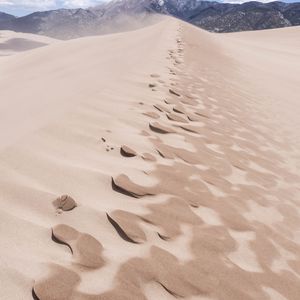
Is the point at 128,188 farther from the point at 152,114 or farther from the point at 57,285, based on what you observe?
the point at 152,114

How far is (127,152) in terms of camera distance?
127 inches

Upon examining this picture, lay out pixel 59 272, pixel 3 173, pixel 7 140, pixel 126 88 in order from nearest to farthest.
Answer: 1. pixel 59 272
2. pixel 3 173
3. pixel 7 140
4. pixel 126 88

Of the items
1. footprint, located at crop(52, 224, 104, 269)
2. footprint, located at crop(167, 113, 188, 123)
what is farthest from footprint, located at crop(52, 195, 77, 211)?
footprint, located at crop(167, 113, 188, 123)

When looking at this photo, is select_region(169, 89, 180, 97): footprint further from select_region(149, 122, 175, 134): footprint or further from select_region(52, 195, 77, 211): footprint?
select_region(52, 195, 77, 211): footprint

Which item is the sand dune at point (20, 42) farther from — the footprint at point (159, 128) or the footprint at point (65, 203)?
the footprint at point (65, 203)

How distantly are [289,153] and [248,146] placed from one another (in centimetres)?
53

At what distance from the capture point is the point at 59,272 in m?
1.81

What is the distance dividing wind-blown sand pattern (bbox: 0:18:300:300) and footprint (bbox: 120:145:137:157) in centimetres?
1

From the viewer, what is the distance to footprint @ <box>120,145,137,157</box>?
3.21 meters

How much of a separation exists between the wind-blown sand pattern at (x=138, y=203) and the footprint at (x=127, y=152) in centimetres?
1

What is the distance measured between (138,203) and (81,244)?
1.97 feet

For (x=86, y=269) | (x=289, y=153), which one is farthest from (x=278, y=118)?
(x=86, y=269)

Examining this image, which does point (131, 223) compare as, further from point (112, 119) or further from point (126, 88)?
point (126, 88)

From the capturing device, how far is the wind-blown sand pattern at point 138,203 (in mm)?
1902
